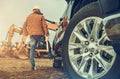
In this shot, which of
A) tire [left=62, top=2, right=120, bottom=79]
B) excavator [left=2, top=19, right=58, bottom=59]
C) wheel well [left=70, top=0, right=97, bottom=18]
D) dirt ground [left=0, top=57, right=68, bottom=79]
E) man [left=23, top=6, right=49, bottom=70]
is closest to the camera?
tire [left=62, top=2, right=120, bottom=79]

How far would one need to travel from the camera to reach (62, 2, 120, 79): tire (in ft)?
13.8

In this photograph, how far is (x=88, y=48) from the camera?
14.5 feet

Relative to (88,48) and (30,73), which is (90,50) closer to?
(88,48)

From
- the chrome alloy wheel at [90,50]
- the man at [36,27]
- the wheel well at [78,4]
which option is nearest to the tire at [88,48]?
the chrome alloy wheel at [90,50]

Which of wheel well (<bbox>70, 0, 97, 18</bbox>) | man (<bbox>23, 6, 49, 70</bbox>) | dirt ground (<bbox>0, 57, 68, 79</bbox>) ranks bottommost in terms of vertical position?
dirt ground (<bbox>0, 57, 68, 79</bbox>)

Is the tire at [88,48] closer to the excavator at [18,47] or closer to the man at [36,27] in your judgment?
the man at [36,27]

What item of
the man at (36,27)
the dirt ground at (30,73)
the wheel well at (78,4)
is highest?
the man at (36,27)

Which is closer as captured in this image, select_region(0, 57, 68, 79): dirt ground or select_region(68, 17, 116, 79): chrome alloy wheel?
select_region(68, 17, 116, 79): chrome alloy wheel

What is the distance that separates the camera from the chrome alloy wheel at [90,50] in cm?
421

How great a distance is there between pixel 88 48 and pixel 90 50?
0.16 feet

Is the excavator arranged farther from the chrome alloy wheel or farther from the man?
the chrome alloy wheel

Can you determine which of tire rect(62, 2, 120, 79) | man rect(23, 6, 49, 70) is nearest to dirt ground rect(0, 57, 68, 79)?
man rect(23, 6, 49, 70)

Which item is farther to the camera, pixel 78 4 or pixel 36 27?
pixel 36 27

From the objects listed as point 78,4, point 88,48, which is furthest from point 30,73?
point 88,48
